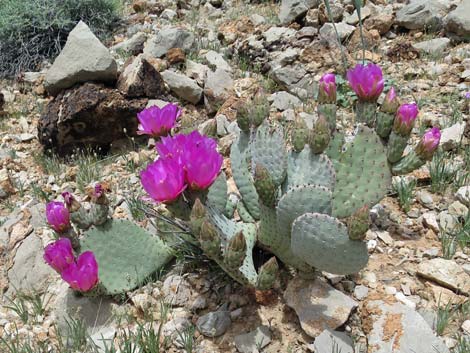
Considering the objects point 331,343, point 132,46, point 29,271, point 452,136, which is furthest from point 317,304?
point 132,46

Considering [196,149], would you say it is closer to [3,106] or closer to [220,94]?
[220,94]

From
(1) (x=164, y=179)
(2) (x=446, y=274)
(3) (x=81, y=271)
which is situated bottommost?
(2) (x=446, y=274)

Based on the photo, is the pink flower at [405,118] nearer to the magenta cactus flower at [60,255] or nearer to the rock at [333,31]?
the magenta cactus flower at [60,255]

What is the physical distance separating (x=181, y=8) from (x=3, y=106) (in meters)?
3.03

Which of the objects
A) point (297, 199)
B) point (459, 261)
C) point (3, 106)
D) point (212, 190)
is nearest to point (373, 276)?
point (459, 261)

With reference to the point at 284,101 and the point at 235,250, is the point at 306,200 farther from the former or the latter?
the point at 284,101

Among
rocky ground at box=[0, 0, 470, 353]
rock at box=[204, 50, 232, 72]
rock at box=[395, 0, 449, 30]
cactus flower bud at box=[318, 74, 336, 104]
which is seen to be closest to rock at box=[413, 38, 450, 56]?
rocky ground at box=[0, 0, 470, 353]

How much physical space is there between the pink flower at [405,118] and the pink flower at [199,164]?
0.89m

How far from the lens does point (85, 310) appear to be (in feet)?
7.99

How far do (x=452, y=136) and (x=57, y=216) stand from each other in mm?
2472

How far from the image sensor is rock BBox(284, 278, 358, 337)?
209 centimetres

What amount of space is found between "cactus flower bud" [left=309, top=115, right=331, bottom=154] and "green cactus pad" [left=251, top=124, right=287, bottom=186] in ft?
0.51

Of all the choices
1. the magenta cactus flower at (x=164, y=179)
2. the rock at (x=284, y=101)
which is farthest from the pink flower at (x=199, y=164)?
the rock at (x=284, y=101)

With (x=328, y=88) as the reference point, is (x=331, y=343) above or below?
below
